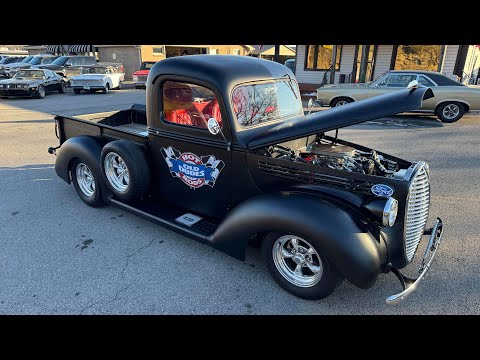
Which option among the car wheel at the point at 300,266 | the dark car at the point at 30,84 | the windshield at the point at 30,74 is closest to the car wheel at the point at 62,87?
the dark car at the point at 30,84

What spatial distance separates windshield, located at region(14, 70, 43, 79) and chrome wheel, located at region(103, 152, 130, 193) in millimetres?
15734

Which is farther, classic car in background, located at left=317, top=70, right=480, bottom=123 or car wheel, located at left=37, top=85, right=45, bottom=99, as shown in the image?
car wheel, located at left=37, top=85, right=45, bottom=99

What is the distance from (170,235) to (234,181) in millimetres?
1193

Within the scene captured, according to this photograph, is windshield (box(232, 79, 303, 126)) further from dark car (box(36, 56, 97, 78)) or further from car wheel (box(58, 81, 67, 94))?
dark car (box(36, 56, 97, 78))

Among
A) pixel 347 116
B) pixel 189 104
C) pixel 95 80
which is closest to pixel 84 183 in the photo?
pixel 189 104

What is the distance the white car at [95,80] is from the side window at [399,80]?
14026 millimetres

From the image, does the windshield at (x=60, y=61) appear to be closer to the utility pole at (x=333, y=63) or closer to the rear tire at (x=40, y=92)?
the rear tire at (x=40, y=92)

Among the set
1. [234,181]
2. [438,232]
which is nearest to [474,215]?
[438,232]

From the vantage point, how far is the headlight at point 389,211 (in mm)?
2572

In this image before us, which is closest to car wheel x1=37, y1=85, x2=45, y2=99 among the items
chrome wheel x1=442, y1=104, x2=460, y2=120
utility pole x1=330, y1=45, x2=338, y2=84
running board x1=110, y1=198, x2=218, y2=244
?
utility pole x1=330, y1=45, x2=338, y2=84

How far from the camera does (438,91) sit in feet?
33.2

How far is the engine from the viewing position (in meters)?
3.25

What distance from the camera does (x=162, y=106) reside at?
371 cm
